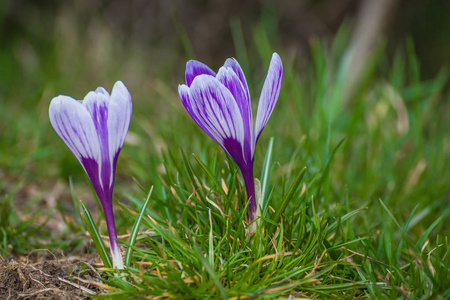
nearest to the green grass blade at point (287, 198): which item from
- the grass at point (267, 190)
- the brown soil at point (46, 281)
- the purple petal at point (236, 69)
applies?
the grass at point (267, 190)

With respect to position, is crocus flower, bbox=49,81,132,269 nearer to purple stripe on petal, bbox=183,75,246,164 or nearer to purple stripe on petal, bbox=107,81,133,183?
purple stripe on petal, bbox=107,81,133,183

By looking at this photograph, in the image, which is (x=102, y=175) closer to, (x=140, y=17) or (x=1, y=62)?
(x=1, y=62)

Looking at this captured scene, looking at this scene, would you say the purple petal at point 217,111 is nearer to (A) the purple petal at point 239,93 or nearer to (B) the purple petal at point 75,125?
(A) the purple petal at point 239,93

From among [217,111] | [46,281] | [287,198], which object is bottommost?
[46,281]

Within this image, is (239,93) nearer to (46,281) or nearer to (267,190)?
(267,190)

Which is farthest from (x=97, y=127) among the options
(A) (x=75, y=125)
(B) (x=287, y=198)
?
(B) (x=287, y=198)

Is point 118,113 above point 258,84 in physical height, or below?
above

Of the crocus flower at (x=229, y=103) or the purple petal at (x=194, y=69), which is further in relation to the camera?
the purple petal at (x=194, y=69)
